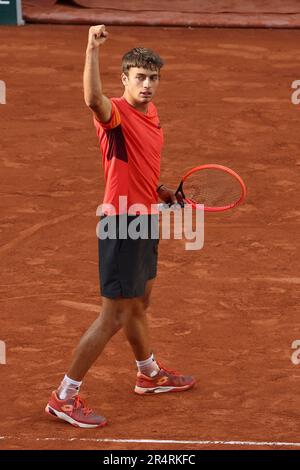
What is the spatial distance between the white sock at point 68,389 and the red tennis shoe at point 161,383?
56cm

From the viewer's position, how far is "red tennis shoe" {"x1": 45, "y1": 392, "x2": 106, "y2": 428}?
752 cm

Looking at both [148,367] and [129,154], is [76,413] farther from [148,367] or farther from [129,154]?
[129,154]

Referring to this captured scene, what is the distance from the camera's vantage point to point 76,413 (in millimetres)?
7539

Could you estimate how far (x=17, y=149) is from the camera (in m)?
12.5

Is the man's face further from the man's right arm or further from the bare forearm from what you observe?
the bare forearm

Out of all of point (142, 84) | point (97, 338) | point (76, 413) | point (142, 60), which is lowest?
point (76, 413)

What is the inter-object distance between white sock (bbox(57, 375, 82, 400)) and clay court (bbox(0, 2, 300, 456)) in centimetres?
18

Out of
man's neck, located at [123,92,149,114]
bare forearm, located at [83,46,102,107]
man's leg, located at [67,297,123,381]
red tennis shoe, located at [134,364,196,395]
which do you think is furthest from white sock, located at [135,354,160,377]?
bare forearm, located at [83,46,102,107]

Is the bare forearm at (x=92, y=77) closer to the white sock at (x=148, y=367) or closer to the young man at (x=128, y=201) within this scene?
the young man at (x=128, y=201)

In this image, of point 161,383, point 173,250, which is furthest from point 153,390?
point 173,250

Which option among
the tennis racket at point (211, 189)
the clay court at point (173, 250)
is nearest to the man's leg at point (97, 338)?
the clay court at point (173, 250)

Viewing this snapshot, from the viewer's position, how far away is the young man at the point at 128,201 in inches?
288

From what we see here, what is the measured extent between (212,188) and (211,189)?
0.01 metres

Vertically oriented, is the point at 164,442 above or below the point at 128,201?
below
